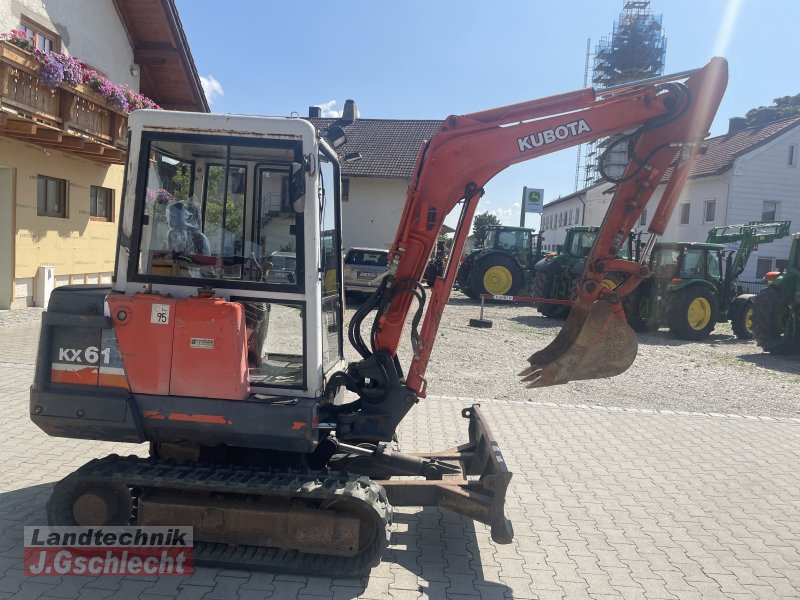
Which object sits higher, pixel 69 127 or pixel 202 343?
pixel 69 127

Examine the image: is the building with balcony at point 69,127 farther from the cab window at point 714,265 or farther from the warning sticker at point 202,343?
the cab window at point 714,265

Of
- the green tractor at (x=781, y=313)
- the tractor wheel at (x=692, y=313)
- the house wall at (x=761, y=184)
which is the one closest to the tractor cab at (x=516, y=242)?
the tractor wheel at (x=692, y=313)

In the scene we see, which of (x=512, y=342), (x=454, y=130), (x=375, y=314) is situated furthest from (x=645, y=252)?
(x=512, y=342)

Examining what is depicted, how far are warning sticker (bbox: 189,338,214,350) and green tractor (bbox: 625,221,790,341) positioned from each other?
13.3 m

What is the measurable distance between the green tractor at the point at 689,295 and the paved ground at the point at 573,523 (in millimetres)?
8087

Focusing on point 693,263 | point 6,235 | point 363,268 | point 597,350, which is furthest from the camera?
point 363,268

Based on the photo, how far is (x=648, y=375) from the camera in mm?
10945

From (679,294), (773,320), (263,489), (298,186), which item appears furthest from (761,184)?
(263,489)

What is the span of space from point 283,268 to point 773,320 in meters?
12.7

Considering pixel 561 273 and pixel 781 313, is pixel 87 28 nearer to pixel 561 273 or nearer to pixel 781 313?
pixel 561 273

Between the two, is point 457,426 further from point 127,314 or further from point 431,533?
point 127,314

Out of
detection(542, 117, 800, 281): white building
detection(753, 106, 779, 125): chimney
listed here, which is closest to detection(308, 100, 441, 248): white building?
detection(542, 117, 800, 281): white building

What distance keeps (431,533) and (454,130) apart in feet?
9.11

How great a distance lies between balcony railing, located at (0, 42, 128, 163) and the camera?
9.95 m
